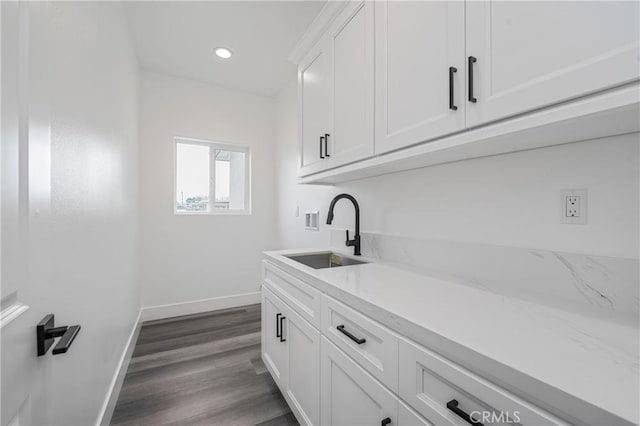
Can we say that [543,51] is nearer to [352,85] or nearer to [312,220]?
[352,85]

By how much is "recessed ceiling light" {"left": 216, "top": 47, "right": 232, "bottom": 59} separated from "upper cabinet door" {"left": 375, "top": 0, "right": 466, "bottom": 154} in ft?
5.76

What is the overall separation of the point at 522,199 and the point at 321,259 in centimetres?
130

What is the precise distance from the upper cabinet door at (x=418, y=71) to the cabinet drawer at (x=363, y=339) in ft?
2.37

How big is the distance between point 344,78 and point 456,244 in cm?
107

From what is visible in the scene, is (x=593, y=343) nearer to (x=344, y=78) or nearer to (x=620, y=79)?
(x=620, y=79)

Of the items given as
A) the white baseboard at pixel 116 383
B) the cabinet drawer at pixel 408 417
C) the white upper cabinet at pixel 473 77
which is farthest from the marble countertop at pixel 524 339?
the white baseboard at pixel 116 383

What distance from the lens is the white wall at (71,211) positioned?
521 mm

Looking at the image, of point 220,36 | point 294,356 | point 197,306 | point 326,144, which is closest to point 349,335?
point 294,356

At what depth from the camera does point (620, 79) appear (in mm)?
591

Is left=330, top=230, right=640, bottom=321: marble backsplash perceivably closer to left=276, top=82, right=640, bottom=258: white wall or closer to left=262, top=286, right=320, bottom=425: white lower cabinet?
left=276, top=82, right=640, bottom=258: white wall

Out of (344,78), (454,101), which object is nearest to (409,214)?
(454,101)

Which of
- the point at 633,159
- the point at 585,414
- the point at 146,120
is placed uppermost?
the point at 146,120

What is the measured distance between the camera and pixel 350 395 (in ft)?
3.15

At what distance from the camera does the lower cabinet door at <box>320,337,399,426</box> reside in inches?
31.4
